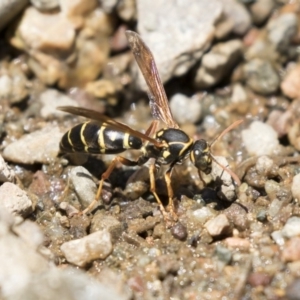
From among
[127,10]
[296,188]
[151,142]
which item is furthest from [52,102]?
[296,188]

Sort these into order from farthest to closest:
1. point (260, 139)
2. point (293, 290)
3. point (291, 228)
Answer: point (260, 139), point (291, 228), point (293, 290)

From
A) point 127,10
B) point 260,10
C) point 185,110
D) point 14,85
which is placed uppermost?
point 127,10

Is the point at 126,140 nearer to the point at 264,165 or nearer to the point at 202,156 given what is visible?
the point at 202,156

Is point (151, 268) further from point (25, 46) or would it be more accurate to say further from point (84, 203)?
point (25, 46)

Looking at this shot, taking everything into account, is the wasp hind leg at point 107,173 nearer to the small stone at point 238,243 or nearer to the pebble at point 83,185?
the pebble at point 83,185

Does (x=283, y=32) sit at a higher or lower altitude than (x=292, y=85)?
higher

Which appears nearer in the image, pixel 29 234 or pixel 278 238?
pixel 29 234

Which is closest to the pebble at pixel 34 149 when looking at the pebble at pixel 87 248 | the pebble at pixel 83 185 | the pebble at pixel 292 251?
the pebble at pixel 83 185
